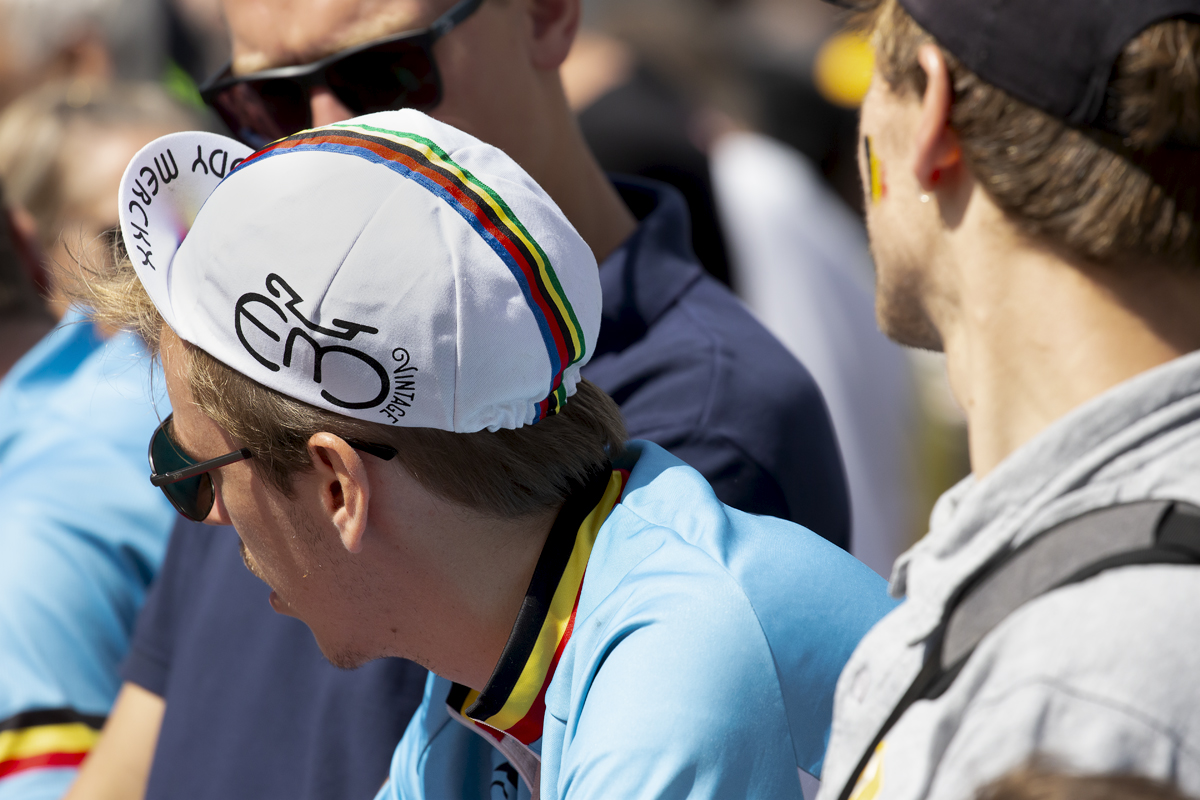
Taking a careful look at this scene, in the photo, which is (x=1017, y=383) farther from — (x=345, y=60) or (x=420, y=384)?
(x=345, y=60)

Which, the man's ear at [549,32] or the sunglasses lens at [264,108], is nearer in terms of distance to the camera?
the sunglasses lens at [264,108]

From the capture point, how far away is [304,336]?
1.51m

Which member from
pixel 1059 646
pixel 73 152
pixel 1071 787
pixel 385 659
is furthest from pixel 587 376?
pixel 73 152

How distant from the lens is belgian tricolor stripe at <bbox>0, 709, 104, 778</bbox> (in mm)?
2309

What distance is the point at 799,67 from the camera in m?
7.17

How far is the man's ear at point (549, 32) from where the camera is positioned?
250cm

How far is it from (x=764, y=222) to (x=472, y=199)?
120 inches

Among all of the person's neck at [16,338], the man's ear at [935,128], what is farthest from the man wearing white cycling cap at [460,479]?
the person's neck at [16,338]

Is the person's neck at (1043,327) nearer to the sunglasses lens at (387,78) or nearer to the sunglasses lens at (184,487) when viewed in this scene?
the sunglasses lens at (184,487)

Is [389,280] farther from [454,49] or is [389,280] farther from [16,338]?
[16,338]

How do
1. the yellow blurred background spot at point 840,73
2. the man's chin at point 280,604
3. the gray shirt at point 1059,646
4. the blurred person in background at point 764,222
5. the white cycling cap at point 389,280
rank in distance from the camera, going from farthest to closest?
1. the yellow blurred background spot at point 840,73
2. the blurred person in background at point 764,222
3. the man's chin at point 280,604
4. the white cycling cap at point 389,280
5. the gray shirt at point 1059,646

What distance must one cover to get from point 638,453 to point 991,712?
2.87 feet

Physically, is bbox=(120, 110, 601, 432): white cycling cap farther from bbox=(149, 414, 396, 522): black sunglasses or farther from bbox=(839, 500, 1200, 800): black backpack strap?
bbox=(839, 500, 1200, 800): black backpack strap

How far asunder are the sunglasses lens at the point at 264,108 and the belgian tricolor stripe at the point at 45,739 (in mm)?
1180
